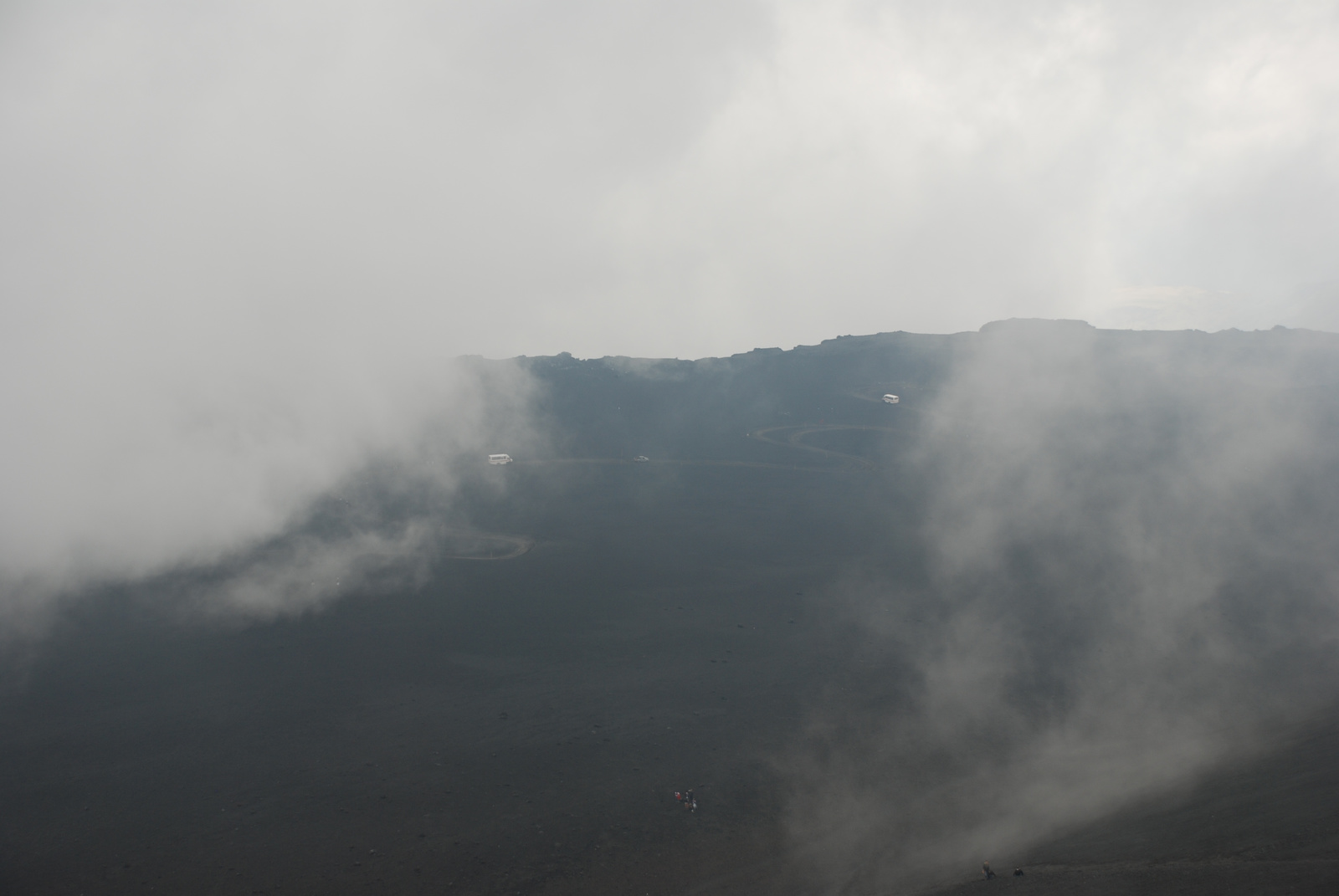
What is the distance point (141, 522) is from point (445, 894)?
39.3 m

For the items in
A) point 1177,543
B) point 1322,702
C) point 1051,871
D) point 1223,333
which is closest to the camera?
point 1051,871

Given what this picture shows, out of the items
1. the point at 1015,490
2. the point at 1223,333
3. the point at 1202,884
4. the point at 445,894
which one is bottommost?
the point at 445,894

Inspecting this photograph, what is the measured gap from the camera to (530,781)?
23.6m

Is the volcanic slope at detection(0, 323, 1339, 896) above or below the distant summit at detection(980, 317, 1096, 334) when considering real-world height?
below

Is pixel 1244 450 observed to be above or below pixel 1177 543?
above

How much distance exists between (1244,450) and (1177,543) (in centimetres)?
1918

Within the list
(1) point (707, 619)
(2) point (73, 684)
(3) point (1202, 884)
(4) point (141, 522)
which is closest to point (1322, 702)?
(3) point (1202, 884)

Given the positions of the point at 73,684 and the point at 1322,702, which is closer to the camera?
the point at 1322,702

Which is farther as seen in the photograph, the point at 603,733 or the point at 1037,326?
the point at 1037,326

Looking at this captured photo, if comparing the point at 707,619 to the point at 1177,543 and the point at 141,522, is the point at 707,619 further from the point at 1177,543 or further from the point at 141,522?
the point at 141,522

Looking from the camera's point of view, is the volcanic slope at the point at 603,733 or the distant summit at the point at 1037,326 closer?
the volcanic slope at the point at 603,733

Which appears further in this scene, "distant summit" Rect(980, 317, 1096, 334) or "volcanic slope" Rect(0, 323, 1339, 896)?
"distant summit" Rect(980, 317, 1096, 334)

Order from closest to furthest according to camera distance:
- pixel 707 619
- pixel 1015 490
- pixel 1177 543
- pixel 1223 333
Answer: pixel 707 619, pixel 1177 543, pixel 1015 490, pixel 1223 333

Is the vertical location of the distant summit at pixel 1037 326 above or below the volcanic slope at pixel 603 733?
above
